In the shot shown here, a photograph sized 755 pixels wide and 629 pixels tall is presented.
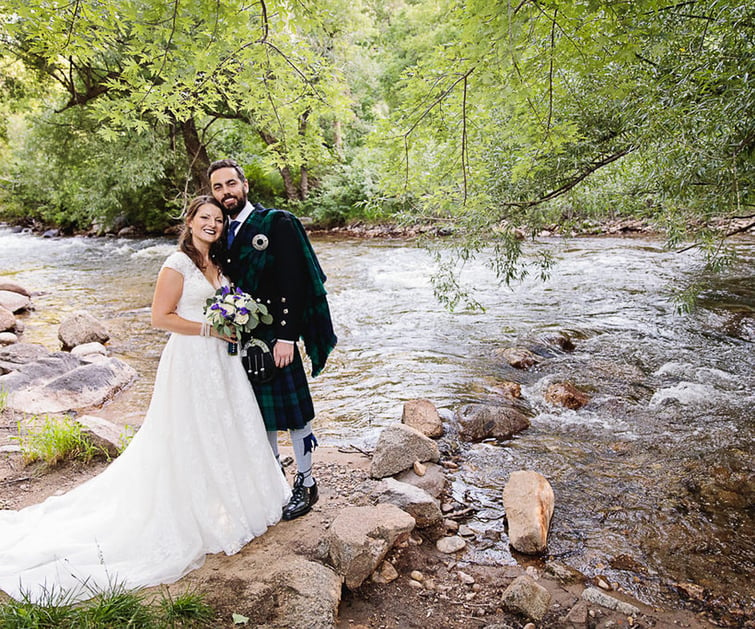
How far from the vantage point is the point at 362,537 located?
9.57 ft

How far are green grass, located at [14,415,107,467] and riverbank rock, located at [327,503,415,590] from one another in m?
2.46

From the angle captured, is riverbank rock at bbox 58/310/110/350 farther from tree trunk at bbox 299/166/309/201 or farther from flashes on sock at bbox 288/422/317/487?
tree trunk at bbox 299/166/309/201

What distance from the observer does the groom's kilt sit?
3.24 meters

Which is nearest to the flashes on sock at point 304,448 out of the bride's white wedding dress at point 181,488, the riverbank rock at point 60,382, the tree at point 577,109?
the bride's white wedding dress at point 181,488

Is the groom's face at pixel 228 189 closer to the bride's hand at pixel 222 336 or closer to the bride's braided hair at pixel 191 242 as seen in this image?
the bride's braided hair at pixel 191 242

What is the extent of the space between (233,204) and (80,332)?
6525 mm

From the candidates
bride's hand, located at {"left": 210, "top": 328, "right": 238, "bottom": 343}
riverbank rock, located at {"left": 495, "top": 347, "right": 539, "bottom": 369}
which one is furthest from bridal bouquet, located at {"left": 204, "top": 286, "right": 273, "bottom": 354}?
riverbank rock, located at {"left": 495, "top": 347, "right": 539, "bottom": 369}

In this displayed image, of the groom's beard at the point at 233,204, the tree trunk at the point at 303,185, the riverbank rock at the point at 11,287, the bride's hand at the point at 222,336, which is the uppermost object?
the tree trunk at the point at 303,185

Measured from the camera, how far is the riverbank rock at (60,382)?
5742mm

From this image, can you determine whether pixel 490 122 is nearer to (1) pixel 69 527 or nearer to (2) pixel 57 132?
(1) pixel 69 527

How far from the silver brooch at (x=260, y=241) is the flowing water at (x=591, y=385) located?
2.49m

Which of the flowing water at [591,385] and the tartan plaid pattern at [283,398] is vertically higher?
the tartan plaid pattern at [283,398]

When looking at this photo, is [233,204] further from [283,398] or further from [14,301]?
[14,301]

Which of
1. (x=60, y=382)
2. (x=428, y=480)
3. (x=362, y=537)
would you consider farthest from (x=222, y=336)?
(x=60, y=382)
